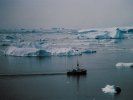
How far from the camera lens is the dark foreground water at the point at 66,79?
187 inches

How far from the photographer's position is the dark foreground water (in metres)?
4.76

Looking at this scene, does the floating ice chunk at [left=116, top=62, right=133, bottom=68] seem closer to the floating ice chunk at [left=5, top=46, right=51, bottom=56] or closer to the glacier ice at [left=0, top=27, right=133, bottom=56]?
the glacier ice at [left=0, top=27, right=133, bottom=56]

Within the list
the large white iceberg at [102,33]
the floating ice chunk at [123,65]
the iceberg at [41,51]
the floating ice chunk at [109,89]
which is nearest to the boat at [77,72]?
the floating ice chunk at [123,65]

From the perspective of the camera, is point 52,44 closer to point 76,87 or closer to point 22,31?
point 22,31

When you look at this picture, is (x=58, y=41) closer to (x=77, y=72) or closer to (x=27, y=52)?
(x=27, y=52)

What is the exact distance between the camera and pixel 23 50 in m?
7.70

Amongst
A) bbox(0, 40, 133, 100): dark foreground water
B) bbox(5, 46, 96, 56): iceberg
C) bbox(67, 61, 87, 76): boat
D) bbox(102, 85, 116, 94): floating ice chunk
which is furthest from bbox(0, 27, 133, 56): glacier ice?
bbox(102, 85, 116, 94): floating ice chunk

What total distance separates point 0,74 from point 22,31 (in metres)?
2.78

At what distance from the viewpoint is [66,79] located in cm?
571

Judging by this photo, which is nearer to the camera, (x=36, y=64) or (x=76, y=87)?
(x=76, y=87)

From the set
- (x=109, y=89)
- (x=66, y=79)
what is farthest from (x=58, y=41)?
(x=109, y=89)

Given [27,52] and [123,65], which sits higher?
[27,52]

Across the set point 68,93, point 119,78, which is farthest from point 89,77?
point 68,93

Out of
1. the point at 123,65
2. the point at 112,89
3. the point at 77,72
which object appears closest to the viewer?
the point at 112,89
